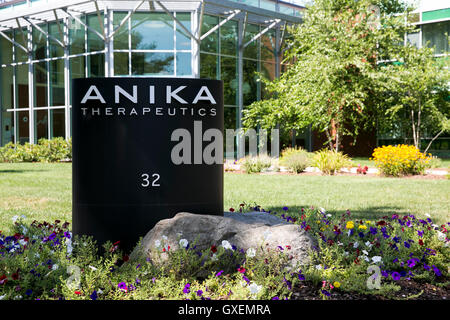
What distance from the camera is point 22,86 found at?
26.7 metres

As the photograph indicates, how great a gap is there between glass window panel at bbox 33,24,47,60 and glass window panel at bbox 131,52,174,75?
6093 mm

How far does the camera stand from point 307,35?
23234 millimetres

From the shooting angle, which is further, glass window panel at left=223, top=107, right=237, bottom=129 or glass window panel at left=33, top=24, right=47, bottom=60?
glass window panel at left=33, top=24, right=47, bottom=60

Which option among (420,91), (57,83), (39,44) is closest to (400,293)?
(420,91)

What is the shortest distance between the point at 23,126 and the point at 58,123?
280 cm

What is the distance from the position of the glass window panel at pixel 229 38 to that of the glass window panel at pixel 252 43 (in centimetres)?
65

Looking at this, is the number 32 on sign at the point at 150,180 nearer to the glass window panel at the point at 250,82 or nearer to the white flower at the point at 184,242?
the white flower at the point at 184,242

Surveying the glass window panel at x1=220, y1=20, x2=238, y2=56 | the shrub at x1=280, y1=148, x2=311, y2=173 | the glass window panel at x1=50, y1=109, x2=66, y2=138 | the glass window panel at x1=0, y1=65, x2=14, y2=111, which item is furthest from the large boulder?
the glass window panel at x1=0, y1=65, x2=14, y2=111

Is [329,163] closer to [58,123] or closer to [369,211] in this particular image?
[369,211]

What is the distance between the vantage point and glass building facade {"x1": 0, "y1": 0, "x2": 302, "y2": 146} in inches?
871

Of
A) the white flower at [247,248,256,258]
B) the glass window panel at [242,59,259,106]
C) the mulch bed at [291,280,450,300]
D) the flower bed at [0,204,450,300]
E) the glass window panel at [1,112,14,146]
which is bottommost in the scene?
the mulch bed at [291,280,450,300]

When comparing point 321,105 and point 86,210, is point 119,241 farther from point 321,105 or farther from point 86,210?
point 321,105

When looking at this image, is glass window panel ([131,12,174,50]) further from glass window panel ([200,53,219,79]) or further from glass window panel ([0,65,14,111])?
glass window panel ([0,65,14,111])

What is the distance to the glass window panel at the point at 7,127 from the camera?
27.1 m
